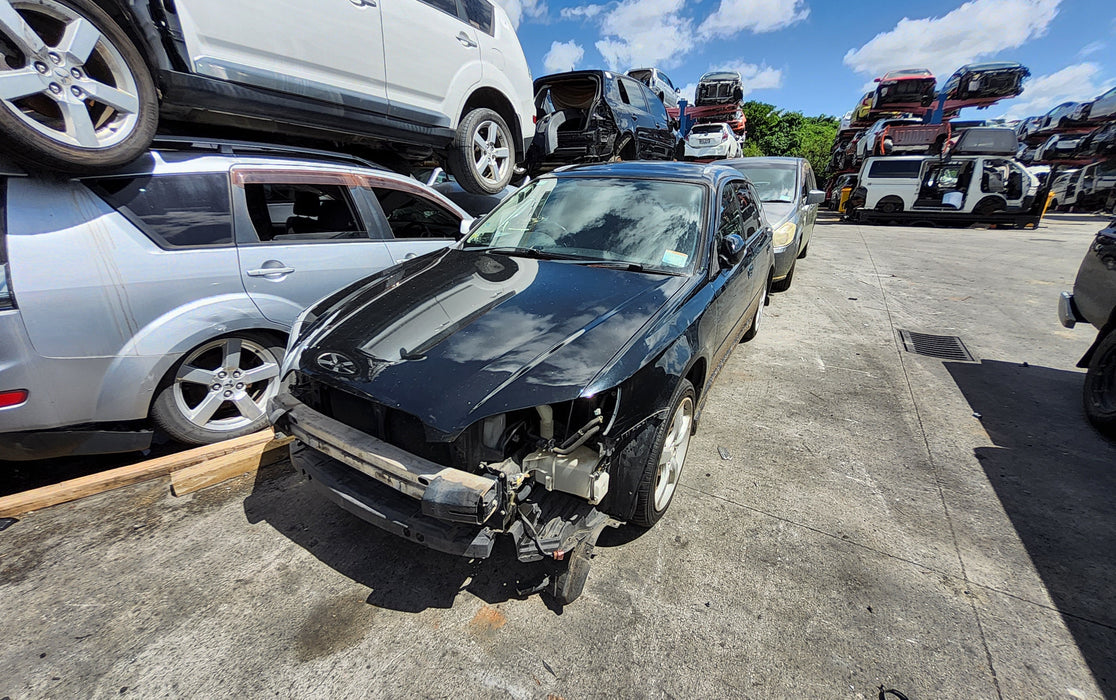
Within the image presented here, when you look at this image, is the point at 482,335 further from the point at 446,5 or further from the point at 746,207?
the point at 446,5

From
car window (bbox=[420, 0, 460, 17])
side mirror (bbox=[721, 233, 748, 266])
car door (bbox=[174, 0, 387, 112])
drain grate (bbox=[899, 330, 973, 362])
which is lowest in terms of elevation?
drain grate (bbox=[899, 330, 973, 362])

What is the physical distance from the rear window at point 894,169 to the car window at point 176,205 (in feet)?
51.7

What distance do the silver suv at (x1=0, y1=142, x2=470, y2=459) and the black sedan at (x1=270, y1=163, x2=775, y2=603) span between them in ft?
2.04

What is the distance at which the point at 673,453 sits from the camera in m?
2.39

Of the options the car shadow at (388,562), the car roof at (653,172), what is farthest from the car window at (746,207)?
the car shadow at (388,562)

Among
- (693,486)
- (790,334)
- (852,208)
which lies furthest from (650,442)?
(852,208)

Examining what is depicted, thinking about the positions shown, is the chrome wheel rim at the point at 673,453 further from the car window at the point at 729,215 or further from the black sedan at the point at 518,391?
the car window at the point at 729,215

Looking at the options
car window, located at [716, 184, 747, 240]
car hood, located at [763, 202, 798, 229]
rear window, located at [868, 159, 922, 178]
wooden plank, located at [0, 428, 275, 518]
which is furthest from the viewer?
rear window, located at [868, 159, 922, 178]

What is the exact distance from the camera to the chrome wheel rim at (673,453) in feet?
7.37

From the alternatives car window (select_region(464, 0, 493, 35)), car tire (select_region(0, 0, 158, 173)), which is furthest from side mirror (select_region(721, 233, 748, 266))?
car window (select_region(464, 0, 493, 35))

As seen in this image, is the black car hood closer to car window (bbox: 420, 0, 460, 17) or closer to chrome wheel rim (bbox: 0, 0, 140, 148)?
chrome wheel rim (bbox: 0, 0, 140, 148)

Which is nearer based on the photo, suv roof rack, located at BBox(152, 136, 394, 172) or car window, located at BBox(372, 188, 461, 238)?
suv roof rack, located at BBox(152, 136, 394, 172)

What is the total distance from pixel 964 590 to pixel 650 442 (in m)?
1.48

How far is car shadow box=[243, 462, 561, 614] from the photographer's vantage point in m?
2.01
